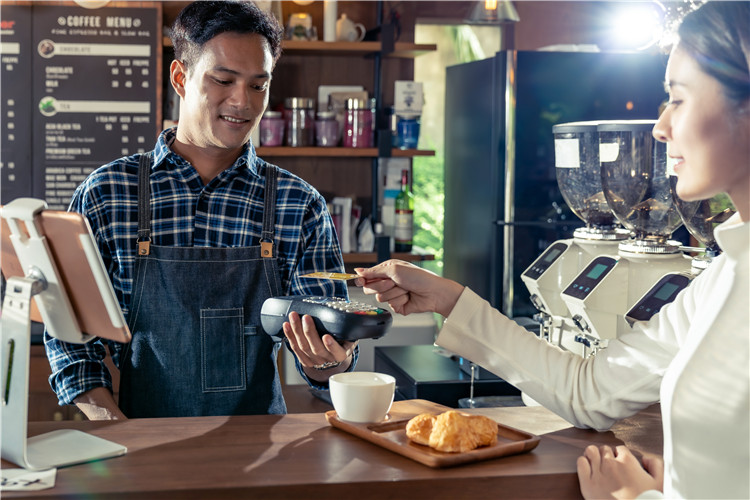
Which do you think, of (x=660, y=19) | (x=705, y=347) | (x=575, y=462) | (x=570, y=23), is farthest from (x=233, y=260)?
(x=570, y=23)

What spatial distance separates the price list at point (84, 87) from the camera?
3.66 m

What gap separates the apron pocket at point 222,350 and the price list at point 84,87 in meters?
2.04

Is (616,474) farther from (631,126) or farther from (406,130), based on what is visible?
(406,130)

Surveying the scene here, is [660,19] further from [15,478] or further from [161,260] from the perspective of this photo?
[15,478]

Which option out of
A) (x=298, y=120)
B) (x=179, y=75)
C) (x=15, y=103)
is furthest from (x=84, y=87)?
(x=179, y=75)

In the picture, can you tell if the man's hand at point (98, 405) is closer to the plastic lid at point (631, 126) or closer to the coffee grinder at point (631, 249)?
the coffee grinder at point (631, 249)

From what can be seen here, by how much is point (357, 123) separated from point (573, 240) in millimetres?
1768

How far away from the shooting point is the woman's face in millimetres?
1172

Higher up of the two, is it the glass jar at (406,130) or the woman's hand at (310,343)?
the glass jar at (406,130)

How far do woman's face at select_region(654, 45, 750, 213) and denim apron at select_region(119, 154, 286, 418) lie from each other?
3.26ft

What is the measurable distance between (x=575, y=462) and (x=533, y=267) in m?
0.92

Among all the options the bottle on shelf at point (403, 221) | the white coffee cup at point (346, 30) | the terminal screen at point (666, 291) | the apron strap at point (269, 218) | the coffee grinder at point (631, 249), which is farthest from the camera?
the bottle on shelf at point (403, 221)

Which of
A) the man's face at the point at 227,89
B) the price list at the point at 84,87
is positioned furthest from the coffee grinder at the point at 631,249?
the price list at the point at 84,87

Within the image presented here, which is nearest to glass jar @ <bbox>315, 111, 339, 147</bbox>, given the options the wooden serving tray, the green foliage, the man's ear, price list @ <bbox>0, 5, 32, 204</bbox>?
price list @ <bbox>0, 5, 32, 204</bbox>
